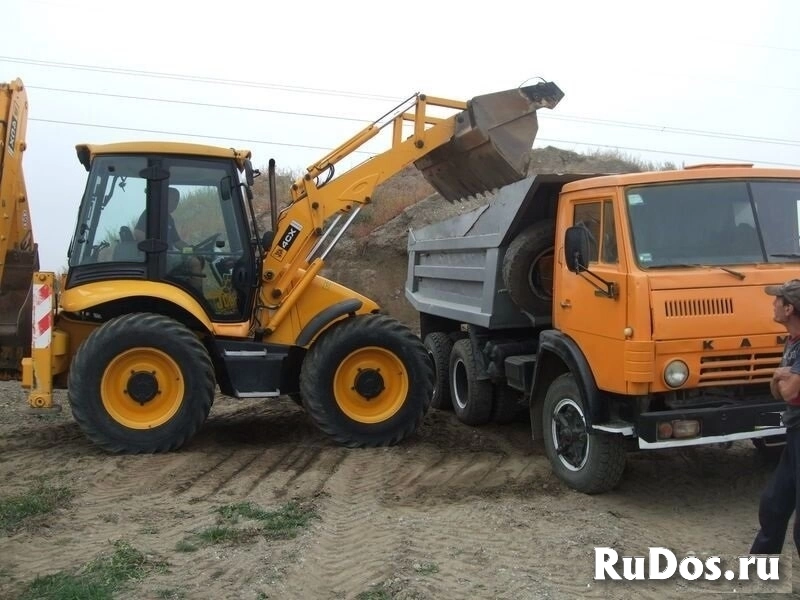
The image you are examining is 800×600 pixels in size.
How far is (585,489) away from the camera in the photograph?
5699 millimetres

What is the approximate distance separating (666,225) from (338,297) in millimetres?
3373

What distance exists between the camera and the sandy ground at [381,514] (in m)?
4.20

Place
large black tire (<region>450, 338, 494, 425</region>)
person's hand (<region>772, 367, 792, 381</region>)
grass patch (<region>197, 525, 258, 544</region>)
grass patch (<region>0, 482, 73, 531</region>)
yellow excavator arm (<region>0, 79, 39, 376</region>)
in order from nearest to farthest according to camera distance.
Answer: person's hand (<region>772, 367, 792, 381</region>), grass patch (<region>197, 525, 258, 544</region>), grass patch (<region>0, 482, 73, 531</region>), yellow excavator arm (<region>0, 79, 39, 376</region>), large black tire (<region>450, 338, 494, 425</region>)

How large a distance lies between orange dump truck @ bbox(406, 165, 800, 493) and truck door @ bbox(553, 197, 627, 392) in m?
0.01

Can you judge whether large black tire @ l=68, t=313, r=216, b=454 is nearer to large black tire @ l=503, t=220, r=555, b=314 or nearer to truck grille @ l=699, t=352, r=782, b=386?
large black tire @ l=503, t=220, r=555, b=314

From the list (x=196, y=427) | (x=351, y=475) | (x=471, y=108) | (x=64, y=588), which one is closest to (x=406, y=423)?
(x=351, y=475)

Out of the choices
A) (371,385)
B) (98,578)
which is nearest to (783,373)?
(98,578)

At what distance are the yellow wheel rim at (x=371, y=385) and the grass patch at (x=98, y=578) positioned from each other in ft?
10.0

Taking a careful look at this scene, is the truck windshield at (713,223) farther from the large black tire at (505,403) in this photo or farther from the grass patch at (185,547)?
the grass patch at (185,547)

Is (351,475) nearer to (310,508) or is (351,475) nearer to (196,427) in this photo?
(310,508)

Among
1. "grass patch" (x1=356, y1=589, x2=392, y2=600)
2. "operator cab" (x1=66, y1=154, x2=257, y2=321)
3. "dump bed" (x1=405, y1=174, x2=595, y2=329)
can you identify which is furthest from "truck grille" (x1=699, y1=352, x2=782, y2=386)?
"operator cab" (x1=66, y1=154, x2=257, y2=321)

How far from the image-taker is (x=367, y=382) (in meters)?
7.41

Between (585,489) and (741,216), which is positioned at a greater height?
(741,216)

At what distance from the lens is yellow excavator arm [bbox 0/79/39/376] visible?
7254 mm
